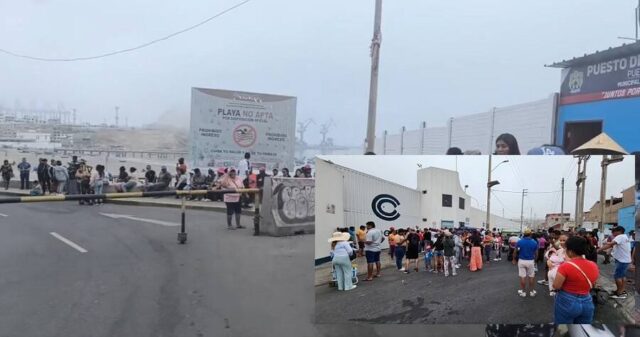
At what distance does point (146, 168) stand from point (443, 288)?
1.45m

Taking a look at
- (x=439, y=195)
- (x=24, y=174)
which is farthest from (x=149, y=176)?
(x=439, y=195)

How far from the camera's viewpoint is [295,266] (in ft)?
7.97

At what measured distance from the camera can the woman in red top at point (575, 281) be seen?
2.31 metres

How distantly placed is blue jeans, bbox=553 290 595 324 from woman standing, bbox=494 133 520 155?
69cm

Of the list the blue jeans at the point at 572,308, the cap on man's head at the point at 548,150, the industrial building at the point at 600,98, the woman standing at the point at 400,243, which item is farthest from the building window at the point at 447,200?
the blue jeans at the point at 572,308

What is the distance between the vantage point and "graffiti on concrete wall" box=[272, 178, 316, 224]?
2451 millimetres

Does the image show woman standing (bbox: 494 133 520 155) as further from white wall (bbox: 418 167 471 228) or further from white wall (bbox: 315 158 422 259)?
white wall (bbox: 315 158 422 259)

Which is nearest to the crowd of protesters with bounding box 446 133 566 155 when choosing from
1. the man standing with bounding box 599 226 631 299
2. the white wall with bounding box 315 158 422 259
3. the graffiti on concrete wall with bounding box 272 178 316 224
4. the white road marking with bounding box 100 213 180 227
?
the white wall with bounding box 315 158 422 259

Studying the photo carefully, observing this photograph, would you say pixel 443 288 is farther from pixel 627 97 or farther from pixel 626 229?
pixel 627 97

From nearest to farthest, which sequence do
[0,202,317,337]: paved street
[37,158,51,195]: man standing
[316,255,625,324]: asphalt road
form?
1. [0,202,317,337]: paved street
2. [37,158,51,195]: man standing
3. [316,255,625,324]: asphalt road

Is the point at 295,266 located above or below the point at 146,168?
below

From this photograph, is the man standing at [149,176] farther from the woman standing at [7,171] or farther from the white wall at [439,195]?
the white wall at [439,195]

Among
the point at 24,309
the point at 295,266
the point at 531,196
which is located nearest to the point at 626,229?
the point at 531,196

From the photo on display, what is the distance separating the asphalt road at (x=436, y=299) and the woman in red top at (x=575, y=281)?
0.06 metres
